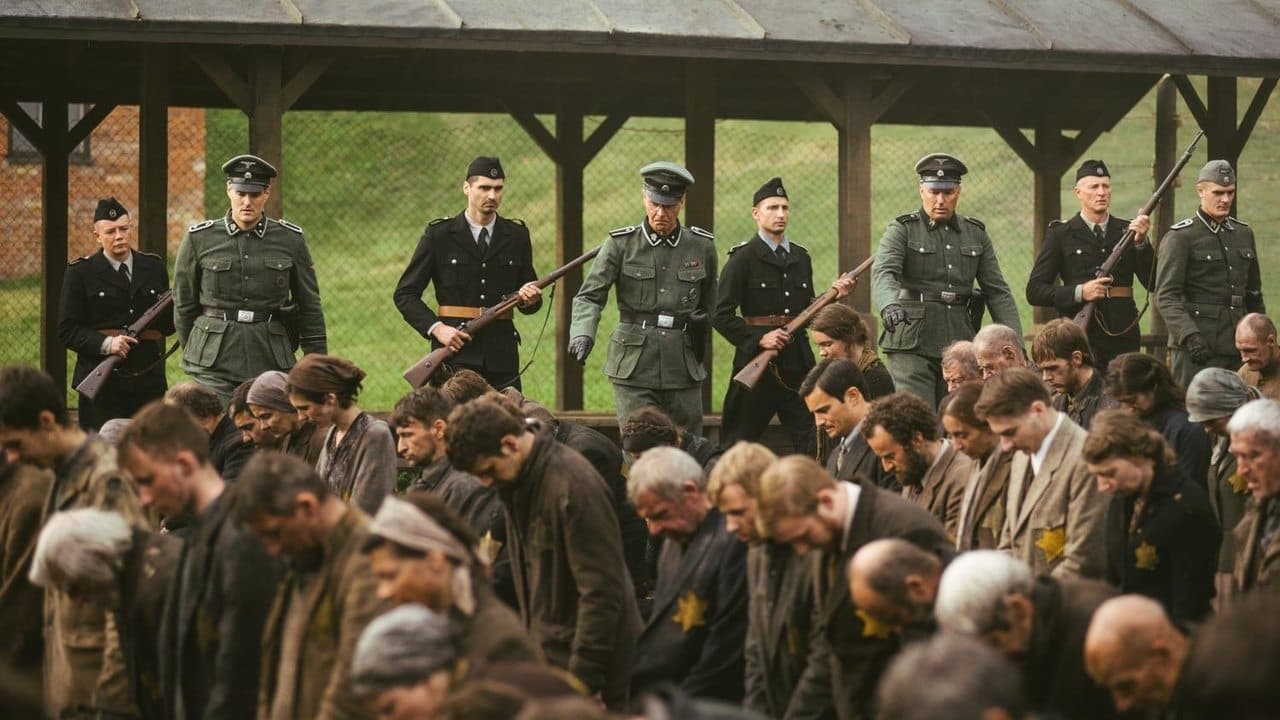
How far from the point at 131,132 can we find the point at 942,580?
2112 centimetres

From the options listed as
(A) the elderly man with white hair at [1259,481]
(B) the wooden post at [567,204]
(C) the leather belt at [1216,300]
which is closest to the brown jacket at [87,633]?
(A) the elderly man with white hair at [1259,481]

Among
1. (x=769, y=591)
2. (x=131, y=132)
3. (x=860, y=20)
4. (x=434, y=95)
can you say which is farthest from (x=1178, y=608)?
(x=131, y=132)

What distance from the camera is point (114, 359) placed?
11.9m

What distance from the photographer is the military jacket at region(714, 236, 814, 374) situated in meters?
12.1

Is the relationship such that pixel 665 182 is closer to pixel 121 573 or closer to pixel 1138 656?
pixel 121 573

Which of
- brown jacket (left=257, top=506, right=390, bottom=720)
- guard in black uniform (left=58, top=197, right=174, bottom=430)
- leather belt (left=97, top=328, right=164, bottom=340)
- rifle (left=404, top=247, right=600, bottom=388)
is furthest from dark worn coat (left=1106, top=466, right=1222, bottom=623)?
leather belt (left=97, top=328, right=164, bottom=340)

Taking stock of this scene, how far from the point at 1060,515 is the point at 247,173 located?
5744 millimetres

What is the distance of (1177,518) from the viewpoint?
278 inches

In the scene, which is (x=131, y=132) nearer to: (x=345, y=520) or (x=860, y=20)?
(x=860, y=20)

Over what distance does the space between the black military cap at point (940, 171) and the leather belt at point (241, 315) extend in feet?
13.0

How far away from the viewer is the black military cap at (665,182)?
462 inches

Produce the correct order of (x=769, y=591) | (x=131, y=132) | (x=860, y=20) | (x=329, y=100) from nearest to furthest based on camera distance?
(x=769, y=591) → (x=860, y=20) → (x=329, y=100) → (x=131, y=132)

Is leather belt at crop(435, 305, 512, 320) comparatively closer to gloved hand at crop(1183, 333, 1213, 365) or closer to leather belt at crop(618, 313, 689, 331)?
leather belt at crop(618, 313, 689, 331)

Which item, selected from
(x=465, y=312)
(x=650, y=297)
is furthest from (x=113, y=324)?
(x=650, y=297)
